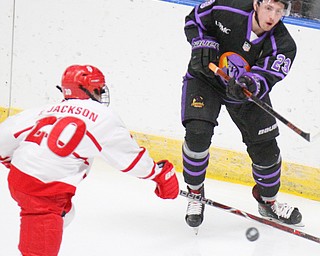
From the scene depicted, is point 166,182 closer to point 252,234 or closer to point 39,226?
point 39,226

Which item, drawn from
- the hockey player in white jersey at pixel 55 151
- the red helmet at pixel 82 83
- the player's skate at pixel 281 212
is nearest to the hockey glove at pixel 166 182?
the hockey player in white jersey at pixel 55 151

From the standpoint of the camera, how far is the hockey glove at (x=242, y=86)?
312 centimetres

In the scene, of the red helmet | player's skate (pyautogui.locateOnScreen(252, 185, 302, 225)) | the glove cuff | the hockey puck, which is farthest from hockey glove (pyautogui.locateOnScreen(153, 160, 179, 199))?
player's skate (pyautogui.locateOnScreen(252, 185, 302, 225))

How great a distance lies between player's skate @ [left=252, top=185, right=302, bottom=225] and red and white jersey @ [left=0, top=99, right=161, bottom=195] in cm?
124

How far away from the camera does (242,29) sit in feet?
10.7

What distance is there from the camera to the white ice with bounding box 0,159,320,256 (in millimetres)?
3189

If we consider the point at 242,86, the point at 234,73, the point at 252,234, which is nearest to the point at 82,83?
the point at 242,86

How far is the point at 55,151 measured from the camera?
2414 mm

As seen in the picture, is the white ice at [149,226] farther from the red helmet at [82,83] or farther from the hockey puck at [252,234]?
the red helmet at [82,83]

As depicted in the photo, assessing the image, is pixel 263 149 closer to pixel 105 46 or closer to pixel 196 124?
pixel 196 124

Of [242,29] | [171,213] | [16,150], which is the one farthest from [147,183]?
[16,150]

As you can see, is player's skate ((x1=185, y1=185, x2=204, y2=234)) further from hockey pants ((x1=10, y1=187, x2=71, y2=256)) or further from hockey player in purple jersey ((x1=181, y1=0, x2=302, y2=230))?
hockey pants ((x1=10, y1=187, x2=71, y2=256))

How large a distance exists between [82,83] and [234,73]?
99cm

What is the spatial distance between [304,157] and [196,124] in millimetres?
A: 940
